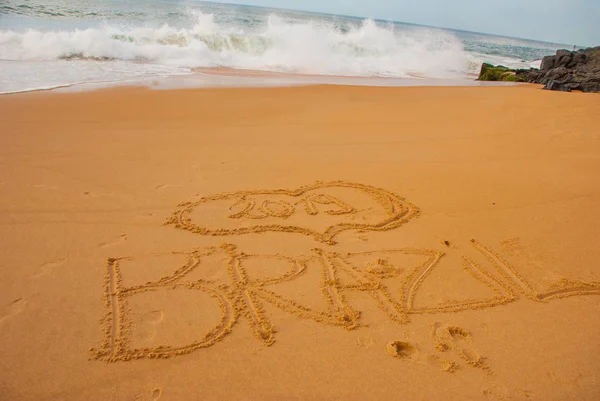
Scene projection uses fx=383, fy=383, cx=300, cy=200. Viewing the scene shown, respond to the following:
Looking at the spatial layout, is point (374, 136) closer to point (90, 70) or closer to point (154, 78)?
point (154, 78)

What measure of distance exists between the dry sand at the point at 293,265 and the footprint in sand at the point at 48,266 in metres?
0.01

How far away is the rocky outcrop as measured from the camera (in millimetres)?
11391

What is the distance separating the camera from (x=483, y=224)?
3.28 meters

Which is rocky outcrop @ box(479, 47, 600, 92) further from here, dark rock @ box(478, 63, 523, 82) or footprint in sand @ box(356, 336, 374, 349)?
footprint in sand @ box(356, 336, 374, 349)

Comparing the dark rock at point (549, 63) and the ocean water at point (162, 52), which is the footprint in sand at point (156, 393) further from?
the dark rock at point (549, 63)

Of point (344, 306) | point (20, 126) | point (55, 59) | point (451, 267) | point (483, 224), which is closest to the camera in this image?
point (344, 306)

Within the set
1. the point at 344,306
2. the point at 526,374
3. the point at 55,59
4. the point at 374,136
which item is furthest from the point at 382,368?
the point at 55,59

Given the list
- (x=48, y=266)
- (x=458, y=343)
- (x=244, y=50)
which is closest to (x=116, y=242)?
(x=48, y=266)

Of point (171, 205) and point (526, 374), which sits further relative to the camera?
point (171, 205)

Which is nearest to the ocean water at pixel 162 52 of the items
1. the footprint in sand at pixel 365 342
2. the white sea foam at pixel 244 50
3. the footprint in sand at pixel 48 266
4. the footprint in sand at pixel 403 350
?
the white sea foam at pixel 244 50

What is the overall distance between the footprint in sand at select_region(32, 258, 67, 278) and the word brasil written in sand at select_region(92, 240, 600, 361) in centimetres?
33

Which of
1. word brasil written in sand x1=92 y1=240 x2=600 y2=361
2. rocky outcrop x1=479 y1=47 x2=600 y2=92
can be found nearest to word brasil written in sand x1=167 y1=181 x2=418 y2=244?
word brasil written in sand x1=92 y1=240 x2=600 y2=361

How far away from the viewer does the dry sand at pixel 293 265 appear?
1.84 m

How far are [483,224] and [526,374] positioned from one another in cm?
162
